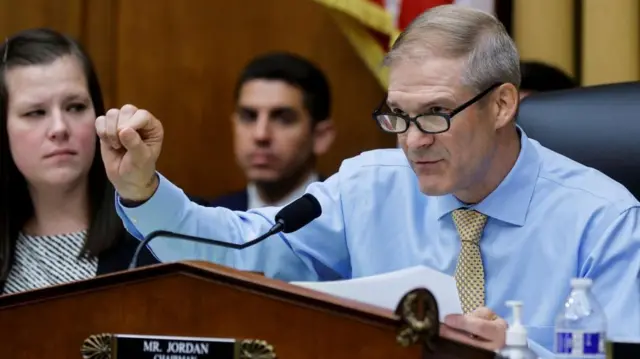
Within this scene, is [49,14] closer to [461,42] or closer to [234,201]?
[234,201]

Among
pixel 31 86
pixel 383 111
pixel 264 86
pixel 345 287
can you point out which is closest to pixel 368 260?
pixel 383 111

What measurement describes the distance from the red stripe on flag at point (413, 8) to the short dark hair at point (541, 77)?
0.40 meters

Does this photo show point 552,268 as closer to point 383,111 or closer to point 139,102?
point 383,111

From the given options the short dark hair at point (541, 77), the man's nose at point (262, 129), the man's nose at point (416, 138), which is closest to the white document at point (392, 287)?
the man's nose at point (416, 138)

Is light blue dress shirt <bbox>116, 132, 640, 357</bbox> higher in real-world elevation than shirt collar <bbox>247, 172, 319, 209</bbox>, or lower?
lower

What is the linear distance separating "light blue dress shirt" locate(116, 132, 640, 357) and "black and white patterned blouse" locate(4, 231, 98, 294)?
2.23 feet

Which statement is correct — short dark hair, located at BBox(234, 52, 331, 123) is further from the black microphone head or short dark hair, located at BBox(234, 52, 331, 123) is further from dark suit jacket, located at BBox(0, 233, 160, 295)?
the black microphone head

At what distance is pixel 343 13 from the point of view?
12.6ft

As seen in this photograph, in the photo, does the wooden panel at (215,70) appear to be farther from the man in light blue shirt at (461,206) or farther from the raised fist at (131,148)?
the raised fist at (131,148)

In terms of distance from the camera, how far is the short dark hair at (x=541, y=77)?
132 inches

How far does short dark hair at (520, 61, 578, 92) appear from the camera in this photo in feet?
11.0

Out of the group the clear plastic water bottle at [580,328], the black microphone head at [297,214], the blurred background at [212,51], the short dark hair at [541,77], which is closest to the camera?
the clear plastic water bottle at [580,328]

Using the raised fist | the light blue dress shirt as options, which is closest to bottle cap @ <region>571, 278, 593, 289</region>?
the light blue dress shirt

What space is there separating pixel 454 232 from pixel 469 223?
4 cm
